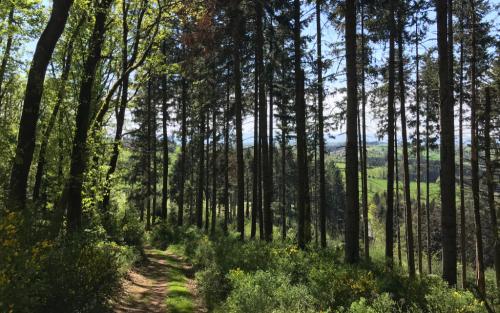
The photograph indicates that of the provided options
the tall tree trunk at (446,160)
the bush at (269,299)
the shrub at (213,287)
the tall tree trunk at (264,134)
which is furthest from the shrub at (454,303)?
the tall tree trunk at (264,134)

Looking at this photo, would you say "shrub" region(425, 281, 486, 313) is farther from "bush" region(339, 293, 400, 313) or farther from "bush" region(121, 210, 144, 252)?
"bush" region(121, 210, 144, 252)

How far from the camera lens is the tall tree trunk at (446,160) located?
869 cm

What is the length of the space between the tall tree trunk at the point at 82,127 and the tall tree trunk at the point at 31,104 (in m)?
2.51

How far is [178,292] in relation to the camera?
34.9 feet

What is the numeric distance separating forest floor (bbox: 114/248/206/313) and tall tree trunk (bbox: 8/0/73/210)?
345cm

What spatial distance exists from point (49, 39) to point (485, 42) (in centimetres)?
1781

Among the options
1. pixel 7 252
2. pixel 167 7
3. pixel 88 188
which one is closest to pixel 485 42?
Answer: pixel 167 7

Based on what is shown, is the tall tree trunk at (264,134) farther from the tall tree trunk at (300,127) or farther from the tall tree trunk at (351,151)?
the tall tree trunk at (351,151)

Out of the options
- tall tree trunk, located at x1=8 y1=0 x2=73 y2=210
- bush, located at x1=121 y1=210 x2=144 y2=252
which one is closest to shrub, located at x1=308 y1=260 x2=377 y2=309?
tall tree trunk, located at x1=8 y1=0 x2=73 y2=210

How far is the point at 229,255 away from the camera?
1173 centimetres

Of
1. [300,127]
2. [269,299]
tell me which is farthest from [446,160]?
[300,127]

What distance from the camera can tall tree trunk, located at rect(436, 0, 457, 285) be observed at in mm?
8688

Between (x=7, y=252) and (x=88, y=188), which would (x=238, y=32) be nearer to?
(x=88, y=188)

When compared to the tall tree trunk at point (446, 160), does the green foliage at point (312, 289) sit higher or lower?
lower
